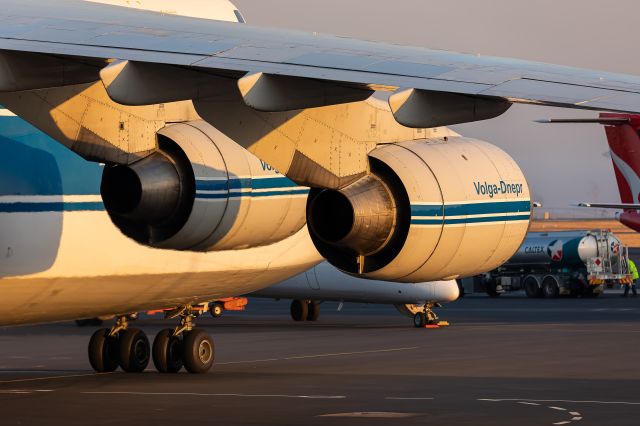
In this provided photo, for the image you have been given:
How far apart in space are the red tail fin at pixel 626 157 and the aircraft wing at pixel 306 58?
168 feet

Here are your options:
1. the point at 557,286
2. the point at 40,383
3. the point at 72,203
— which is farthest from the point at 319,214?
the point at 557,286

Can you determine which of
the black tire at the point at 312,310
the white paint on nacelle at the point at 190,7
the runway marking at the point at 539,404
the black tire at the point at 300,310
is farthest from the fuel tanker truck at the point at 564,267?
the white paint on nacelle at the point at 190,7

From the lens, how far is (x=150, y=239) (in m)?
16.3

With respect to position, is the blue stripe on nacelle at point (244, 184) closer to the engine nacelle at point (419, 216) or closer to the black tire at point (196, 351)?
the engine nacelle at point (419, 216)

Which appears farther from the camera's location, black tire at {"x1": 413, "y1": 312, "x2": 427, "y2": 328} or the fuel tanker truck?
the fuel tanker truck

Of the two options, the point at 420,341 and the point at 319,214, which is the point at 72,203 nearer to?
the point at 319,214

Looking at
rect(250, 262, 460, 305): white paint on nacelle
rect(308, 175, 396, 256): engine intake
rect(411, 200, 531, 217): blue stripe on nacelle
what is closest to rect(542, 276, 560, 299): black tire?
rect(250, 262, 460, 305): white paint on nacelle

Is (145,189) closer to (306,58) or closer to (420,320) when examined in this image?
(306,58)

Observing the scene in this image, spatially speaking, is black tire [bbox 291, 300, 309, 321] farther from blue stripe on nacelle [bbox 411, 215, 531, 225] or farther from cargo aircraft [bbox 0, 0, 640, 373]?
blue stripe on nacelle [bbox 411, 215, 531, 225]

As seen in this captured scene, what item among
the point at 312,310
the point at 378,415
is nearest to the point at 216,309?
the point at 312,310

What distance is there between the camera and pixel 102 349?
75.3 ft

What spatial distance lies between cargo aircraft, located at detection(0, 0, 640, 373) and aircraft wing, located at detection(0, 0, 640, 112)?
3 cm

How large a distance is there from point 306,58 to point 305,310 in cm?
3384

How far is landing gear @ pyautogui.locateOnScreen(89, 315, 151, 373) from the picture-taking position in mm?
22812
